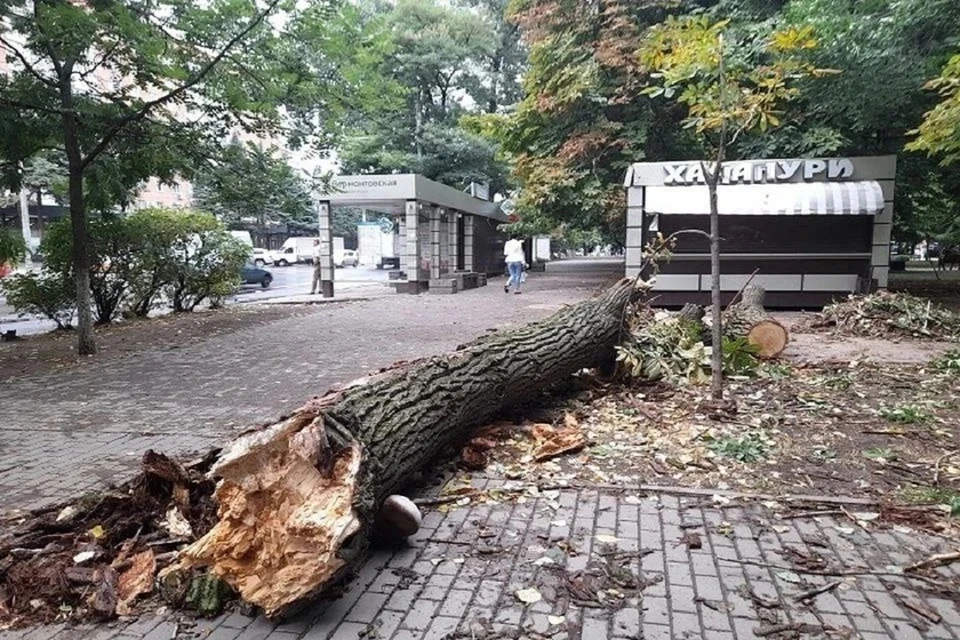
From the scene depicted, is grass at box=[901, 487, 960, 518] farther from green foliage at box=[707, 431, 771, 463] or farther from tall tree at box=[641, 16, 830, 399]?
tall tree at box=[641, 16, 830, 399]

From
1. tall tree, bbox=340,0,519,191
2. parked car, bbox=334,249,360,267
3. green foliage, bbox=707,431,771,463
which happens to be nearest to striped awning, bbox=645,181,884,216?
green foliage, bbox=707,431,771,463

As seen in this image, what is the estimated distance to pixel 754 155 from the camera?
50.9ft

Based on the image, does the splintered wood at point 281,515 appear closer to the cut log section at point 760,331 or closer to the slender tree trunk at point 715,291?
the slender tree trunk at point 715,291

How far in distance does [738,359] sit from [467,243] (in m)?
18.7

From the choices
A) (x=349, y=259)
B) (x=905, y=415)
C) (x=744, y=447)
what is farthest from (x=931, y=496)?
(x=349, y=259)

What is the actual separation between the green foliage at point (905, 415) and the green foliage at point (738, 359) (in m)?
1.66

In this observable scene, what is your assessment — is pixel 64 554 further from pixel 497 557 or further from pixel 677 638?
pixel 677 638

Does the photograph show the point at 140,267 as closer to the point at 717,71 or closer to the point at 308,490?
the point at 717,71

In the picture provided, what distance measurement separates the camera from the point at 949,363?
667 centimetres

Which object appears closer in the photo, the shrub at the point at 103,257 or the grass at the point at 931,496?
the grass at the point at 931,496

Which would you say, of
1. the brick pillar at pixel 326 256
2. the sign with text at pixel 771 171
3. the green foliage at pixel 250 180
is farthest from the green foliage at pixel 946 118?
the brick pillar at pixel 326 256

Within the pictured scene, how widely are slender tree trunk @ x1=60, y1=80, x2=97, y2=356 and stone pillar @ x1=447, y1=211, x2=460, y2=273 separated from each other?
48.6 ft

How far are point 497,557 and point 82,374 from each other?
6203mm

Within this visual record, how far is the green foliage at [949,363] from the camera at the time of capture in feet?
21.5
